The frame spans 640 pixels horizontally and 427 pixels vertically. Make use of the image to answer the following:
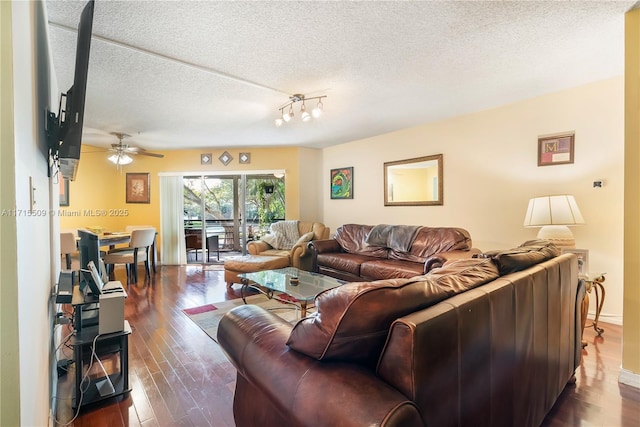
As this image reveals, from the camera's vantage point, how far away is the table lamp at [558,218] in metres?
2.76

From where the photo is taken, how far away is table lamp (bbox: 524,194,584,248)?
2.76 meters

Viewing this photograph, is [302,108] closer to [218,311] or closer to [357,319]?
[218,311]

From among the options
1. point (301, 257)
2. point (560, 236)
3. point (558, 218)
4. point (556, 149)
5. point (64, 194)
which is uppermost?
point (556, 149)

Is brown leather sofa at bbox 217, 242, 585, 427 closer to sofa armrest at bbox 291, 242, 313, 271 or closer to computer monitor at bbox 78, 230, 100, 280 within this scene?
computer monitor at bbox 78, 230, 100, 280

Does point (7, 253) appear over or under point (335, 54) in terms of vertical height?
under

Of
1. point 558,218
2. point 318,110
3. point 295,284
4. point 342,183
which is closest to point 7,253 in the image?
point 295,284

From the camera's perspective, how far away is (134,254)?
15.6ft

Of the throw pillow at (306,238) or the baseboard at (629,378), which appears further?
the throw pillow at (306,238)

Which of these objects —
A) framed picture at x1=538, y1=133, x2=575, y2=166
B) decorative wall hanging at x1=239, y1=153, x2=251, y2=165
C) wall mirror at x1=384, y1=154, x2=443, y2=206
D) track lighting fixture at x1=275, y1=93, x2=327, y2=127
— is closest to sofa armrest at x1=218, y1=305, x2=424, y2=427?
track lighting fixture at x1=275, y1=93, x2=327, y2=127

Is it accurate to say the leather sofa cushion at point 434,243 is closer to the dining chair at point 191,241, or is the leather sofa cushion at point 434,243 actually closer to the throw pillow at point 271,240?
the throw pillow at point 271,240

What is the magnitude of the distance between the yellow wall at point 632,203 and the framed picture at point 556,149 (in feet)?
4.03

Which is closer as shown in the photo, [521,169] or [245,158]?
[521,169]

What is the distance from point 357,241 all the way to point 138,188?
4.70 metres

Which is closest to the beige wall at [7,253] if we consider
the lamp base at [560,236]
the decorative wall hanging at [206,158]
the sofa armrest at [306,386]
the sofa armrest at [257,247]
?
the sofa armrest at [306,386]
